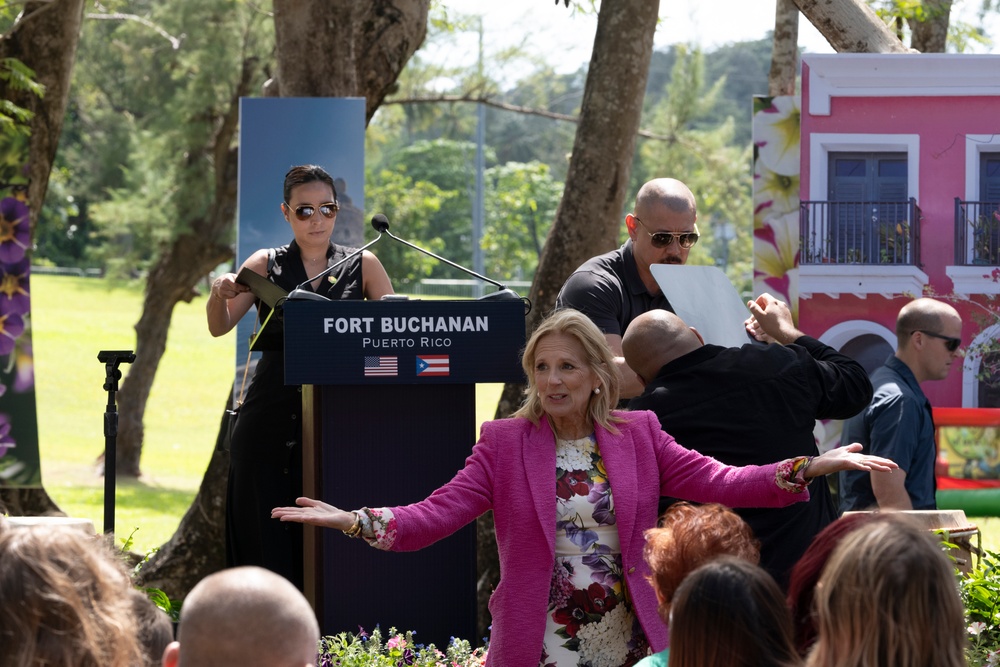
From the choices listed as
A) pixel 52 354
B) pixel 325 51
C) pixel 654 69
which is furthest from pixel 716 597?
pixel 654 69

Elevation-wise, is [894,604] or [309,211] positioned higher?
[309,211]

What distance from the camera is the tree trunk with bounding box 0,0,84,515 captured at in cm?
852

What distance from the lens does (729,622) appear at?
2.17 metres

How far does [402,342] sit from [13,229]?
5.20 m

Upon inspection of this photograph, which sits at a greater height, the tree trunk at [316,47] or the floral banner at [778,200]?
the tree trunk at [316,47]

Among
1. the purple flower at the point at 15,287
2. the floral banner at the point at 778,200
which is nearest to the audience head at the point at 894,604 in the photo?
the floral banner at the point at 778,200

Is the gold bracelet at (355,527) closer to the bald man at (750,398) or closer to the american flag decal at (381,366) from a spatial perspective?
the american flag decal at (381,366)

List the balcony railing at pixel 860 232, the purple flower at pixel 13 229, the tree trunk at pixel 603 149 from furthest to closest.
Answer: the purple flower at pixel 13 229, the tree trunk at pixel 603 149, the balcony railing at pixel 860 232

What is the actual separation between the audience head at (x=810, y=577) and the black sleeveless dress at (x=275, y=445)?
2536mm

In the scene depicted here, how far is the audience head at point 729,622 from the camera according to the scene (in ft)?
7.09

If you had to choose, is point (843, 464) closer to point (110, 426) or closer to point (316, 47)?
point (110, 426)

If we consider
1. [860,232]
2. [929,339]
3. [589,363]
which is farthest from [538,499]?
[860,232]

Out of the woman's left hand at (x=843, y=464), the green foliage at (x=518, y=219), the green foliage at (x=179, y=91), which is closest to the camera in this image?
the woman's left hand at (x=843, y=464)

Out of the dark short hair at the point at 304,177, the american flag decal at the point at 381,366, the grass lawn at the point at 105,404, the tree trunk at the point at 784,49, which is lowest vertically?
the grass lawn at the point at 105,404
